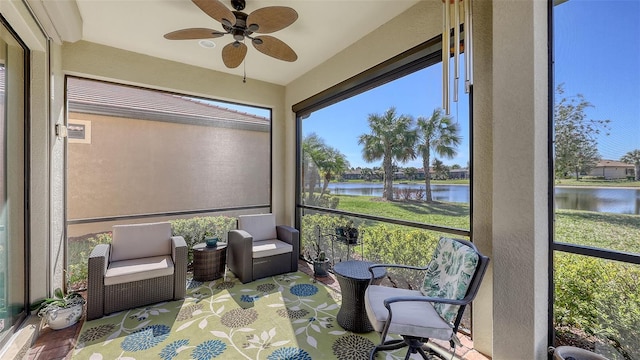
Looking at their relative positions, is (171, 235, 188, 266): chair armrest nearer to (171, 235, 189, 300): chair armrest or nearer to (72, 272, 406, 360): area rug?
(171, 235, 189, 300): chair armrest

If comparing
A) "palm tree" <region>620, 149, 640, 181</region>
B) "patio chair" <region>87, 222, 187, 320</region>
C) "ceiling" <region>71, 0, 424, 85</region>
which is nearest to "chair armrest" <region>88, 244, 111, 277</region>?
"patio chair" <region>87, 222, 187, 320</region>

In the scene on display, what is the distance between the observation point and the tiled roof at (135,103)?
3340 mm

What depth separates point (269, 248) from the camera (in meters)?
3.63

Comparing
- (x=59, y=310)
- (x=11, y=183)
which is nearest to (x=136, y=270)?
(x=59, y=310)

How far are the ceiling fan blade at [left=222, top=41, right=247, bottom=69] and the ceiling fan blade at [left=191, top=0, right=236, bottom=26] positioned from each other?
304mm

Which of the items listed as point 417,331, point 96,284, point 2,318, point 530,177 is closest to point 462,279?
point 417,331

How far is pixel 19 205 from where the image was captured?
2.42 m

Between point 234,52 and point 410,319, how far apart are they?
9.35 feet

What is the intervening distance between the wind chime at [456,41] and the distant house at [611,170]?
947 mm

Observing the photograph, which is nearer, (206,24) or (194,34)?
(194,34)

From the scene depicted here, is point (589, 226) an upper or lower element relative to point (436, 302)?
upper

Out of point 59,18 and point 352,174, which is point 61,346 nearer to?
point 59,18

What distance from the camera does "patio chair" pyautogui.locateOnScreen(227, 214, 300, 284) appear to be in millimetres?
3490

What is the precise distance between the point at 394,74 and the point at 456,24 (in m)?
0.94
